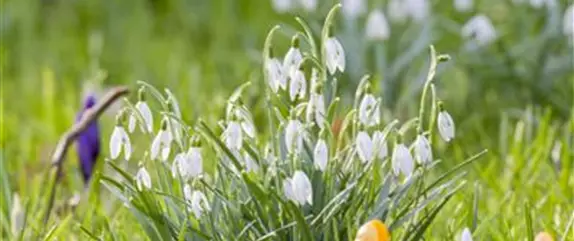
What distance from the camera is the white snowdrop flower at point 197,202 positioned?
6.50ft

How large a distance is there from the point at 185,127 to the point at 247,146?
0.35 ft

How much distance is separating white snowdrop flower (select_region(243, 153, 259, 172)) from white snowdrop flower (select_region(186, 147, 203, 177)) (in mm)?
121

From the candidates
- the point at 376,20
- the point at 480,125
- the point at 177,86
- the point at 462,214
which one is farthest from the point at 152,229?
the point at 177,86

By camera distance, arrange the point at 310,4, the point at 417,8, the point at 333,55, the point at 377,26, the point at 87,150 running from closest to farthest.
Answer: the point at 333,55 < the point at 87,150 < the point at 377,26 < the point at 310,4 < the point at 417,8

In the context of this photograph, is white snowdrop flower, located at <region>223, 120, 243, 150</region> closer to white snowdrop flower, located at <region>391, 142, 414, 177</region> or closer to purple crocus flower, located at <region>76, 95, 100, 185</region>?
white snowdrop flower, located at <region>391, 142, 414, 177</region>

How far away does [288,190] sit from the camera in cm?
191

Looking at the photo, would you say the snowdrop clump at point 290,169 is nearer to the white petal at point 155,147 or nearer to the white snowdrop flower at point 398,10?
the white petal at point 155,147

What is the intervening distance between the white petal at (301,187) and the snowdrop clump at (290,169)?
18mm

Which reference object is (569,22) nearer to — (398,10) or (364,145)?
(398,10)

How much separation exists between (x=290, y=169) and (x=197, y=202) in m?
0.14

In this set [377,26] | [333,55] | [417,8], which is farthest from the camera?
[417,8]

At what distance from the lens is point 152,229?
2.03 meters

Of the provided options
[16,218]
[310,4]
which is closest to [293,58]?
[16,218]

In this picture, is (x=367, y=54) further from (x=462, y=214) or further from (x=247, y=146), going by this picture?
(x=247, y=146)
